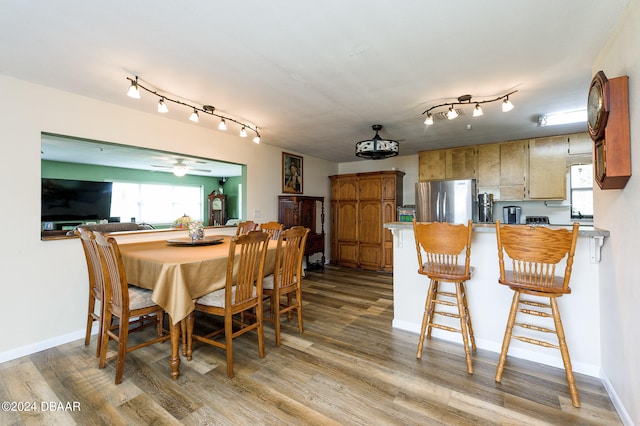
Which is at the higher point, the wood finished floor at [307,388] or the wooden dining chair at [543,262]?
the wooden dining chair at [543,262]

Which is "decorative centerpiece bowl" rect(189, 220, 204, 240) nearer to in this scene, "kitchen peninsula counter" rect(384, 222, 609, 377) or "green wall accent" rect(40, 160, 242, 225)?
"kitchen peninsula counter" rect(384, 222, 609, 377)

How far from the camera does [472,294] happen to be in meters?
2.45

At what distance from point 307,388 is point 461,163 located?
174 inches

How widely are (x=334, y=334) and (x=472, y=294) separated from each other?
1.32 m

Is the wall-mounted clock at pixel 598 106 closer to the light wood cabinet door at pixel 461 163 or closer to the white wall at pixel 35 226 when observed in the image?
the light wood cabinet door at pixel 461 163

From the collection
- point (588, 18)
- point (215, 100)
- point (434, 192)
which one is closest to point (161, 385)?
point (215, 100)

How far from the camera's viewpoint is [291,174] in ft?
17.2

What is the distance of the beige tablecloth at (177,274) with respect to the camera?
1.89m

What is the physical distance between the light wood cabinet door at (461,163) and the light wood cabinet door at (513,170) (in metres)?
0.42

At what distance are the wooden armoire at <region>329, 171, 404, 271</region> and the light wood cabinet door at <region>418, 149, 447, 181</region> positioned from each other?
1.56ft

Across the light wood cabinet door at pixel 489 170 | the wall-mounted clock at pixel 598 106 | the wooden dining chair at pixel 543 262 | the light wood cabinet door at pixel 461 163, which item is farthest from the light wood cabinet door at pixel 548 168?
the wooden dining chair at pixel 543 262

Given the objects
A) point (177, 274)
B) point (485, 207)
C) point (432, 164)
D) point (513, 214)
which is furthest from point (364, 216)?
point (177, 274)

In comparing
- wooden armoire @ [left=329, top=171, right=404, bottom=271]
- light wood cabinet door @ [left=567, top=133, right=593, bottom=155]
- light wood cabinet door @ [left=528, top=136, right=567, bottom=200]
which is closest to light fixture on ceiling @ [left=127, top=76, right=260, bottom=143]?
wooden armoire @ [left=329, top=171, right=404, bottom=271]

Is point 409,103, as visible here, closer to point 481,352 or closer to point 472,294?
point 472,294
